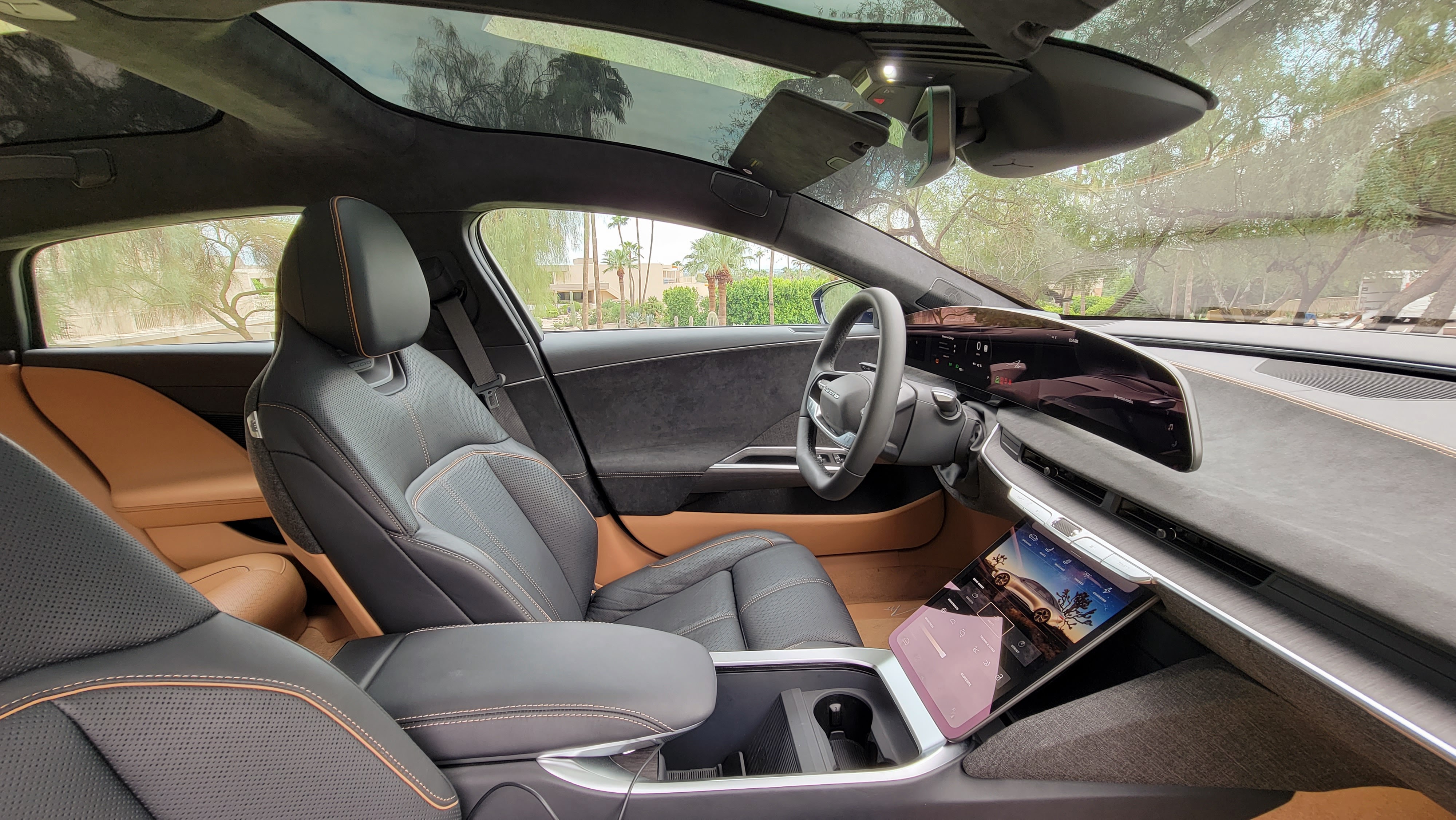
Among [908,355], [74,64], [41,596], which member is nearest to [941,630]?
[908,355]

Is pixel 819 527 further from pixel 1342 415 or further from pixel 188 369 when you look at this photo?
pixel 188 369

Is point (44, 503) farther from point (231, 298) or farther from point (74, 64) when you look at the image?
point (231, 298)

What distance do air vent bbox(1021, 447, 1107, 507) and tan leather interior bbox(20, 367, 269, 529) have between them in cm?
219

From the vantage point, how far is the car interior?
2.09 ft

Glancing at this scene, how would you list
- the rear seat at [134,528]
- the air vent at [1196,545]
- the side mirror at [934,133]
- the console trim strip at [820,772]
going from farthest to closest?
the rear seat at [134,528]
the side mirror at [934,133]
the console trim strip at [820,772]
the air vent at [1196,545]

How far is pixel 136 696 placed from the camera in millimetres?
503

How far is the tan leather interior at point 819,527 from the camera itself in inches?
75.7

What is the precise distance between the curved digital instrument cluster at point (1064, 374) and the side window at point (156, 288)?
78.3 inches

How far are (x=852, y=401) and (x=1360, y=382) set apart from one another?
0.77 metres

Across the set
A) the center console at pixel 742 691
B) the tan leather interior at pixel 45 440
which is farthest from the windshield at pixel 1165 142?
the tan leather interior at pixel 45 440

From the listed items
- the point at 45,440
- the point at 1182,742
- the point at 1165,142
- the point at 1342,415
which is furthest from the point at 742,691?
the point at 45,440

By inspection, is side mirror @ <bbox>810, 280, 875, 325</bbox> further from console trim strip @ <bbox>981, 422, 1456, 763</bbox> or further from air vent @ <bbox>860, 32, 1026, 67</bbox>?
console trim strip @ <bbox>981, 422, 1456, 763</bbox>

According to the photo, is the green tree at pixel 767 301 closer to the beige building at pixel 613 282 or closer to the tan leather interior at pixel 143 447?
the beige building at pixel 613 282

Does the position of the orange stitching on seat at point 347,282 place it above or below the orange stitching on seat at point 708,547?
above
